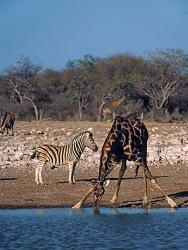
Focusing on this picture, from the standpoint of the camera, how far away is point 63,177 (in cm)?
2044

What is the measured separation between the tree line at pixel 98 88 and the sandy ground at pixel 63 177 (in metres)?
13.6

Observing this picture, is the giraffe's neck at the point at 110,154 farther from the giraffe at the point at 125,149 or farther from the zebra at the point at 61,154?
the zebra at the point at 61,154

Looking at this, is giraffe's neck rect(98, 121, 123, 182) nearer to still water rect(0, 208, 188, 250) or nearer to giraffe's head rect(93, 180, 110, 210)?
giraffe's head rect(93, 180, 110, 210)

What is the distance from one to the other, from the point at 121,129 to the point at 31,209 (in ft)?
8.03

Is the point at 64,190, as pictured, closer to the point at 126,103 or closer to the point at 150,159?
the point at 150,159

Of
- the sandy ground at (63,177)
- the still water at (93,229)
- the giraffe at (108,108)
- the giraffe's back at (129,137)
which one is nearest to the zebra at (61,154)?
the sandy ground at (63,177)

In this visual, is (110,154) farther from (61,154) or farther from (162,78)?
(162,78)

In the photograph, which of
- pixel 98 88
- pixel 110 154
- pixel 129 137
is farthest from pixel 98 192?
pixel 98 88

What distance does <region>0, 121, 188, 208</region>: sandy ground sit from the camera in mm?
16422

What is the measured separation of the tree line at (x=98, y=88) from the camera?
45.1 meters

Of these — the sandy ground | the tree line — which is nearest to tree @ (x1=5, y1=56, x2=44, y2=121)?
the tree line

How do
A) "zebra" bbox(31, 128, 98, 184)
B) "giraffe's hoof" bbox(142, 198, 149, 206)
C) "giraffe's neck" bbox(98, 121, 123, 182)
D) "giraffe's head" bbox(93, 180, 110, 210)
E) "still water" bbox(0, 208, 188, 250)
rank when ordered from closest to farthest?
1. "still water" bbox(0, 208, 188, 250)
2. "giraffe's head" bbox(93, 180, 110, 210)
3. "giraffe's neck" bbox(98, 121, 123, 182)
4. "giraffe's hoof" bbox(142, 198, 149, 206)
5. "zebra" bbox(31, 128, 98, 184)

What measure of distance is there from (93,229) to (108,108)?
2841 cm

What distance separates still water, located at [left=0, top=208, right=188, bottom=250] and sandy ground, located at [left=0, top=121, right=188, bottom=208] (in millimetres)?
1222
